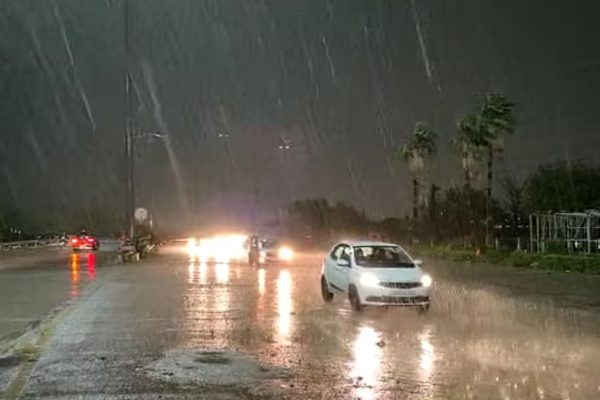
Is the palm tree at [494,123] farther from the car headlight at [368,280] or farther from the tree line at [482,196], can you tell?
the car headlight at [368,280]

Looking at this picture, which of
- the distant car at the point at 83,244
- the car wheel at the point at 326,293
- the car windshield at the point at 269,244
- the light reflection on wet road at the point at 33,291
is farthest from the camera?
the distant car at the point at 83,244

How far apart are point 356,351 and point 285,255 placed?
32.9 meters

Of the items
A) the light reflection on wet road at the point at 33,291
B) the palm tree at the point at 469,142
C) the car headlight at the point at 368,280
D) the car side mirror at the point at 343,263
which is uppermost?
the palm tree at the point at 469,142

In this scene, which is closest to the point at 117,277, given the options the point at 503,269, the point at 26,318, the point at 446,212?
the point at 26,318

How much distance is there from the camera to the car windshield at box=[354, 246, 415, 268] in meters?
18.8

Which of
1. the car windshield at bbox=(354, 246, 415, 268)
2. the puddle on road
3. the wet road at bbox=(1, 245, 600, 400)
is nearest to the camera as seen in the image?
the wet road at bbox=(1, 245, 600, 400)

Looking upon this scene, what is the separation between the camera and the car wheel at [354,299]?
18016 millimetres

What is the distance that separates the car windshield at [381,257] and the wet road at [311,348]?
46.7 inches

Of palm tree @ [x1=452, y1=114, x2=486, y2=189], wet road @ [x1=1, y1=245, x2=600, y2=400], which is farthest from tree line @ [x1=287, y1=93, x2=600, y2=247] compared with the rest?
wet road @ [x1=1, y1=245, x2=600, y2=400]

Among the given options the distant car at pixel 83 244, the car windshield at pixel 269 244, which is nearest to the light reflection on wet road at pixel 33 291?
the car windshield at pixel 269 244

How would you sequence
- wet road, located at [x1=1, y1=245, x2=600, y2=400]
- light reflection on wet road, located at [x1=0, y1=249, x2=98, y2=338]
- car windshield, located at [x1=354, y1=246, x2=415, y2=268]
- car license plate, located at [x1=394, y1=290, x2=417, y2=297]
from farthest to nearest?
1. car windshield, located at [x1=354, y1=246, x2=415, y2=268]
2. car license plate, located at [x1=394, y1=290, x2=417, y2=297]
3. light reflection on wet road, located at [x1=0, y1=249, x2=98, y2=338]
4. wet road, located at [x1=1, y1=245, x2=600, y2=400]

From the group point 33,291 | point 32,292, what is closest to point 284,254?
point 33,291

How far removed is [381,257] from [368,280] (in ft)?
6.73

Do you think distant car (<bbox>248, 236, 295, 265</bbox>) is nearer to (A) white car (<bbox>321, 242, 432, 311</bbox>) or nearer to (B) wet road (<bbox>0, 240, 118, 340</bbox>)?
(B) wet road (<bbox>0, 240, 118, 340</bbox>)
